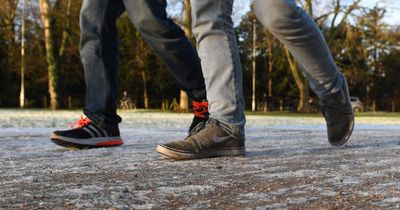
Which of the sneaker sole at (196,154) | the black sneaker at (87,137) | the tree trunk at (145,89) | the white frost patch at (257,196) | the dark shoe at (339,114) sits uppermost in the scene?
the tree trunk at (145,89)

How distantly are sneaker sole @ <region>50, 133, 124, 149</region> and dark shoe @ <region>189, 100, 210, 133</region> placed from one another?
530 millimetres

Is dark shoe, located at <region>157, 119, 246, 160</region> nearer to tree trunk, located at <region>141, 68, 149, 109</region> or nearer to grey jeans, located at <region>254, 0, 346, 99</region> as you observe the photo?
grey jeans, located at <region>254, 0, 346, 99</region>

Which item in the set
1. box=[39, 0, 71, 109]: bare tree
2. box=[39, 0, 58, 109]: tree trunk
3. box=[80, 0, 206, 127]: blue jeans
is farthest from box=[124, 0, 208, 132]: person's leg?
box=[39, 0, 58, 109]: tree trunk

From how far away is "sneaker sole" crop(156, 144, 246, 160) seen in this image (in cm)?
249

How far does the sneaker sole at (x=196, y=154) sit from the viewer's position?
8.17 feet

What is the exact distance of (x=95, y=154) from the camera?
2.95m

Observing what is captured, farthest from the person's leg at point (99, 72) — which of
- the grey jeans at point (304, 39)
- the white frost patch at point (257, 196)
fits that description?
the white frost patch at point (257, 196)

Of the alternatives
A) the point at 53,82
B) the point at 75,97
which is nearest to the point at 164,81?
the point at 75,97

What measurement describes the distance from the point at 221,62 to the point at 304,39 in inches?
Result: 17.0

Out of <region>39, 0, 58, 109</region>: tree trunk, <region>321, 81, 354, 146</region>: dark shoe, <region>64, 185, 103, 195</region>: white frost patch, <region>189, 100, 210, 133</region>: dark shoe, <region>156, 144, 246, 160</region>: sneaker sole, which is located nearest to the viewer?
<region>64, 185, 103, 195</region>: white frost patch

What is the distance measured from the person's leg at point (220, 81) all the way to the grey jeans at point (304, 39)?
0.20 m

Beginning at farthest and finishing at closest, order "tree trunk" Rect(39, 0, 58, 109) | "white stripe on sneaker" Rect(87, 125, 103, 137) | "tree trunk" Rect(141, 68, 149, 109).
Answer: "tree trunk" Rect(141, 68, 149, 109) → "tree trunk" Rect(39, 0, 58, 109) → "white stripe on sneaker" Rect(87, 125, 103, 137)

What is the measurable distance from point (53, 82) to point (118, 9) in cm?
2383

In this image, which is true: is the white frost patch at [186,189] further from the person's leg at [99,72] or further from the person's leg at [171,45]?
the person's leg at [99,72]
